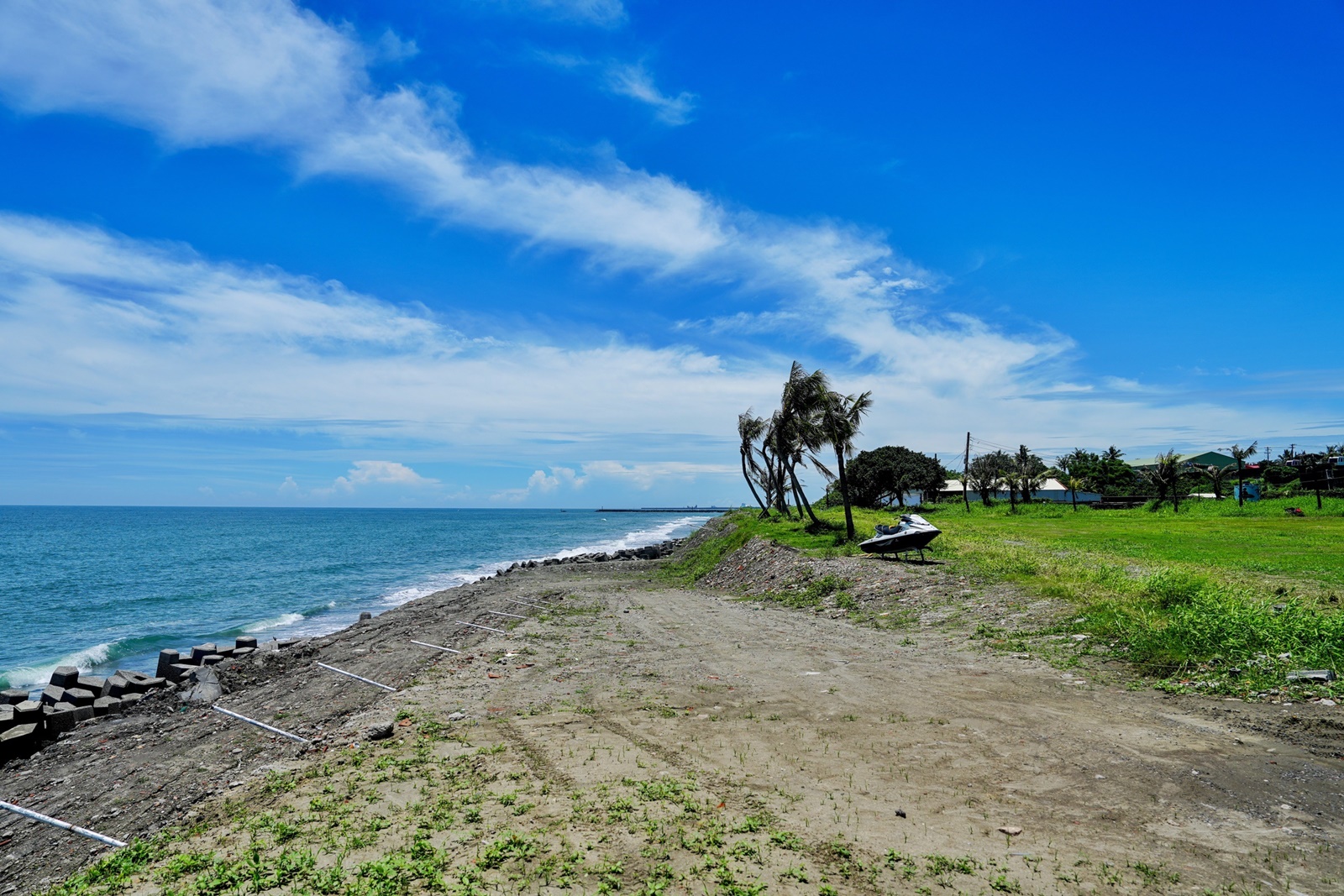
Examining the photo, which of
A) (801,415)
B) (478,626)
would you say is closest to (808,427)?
(801,415)

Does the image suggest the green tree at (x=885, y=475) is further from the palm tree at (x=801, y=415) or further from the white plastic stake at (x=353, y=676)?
the white plastic stake at (x=353, y=676)

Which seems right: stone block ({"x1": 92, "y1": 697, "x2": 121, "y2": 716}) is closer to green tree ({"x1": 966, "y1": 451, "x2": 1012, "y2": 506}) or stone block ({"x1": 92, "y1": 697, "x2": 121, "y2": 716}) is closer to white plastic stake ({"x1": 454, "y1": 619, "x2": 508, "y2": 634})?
white plastic stake ({"x1": 454, "y1": 619, "x2": 508, "y2": 634})

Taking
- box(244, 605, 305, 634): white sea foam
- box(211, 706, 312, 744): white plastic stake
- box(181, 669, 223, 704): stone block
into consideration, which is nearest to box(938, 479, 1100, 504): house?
box(244, 605, 305, 634): white sea foam

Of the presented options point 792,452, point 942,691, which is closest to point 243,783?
point 942,691

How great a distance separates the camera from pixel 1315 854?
5496 mm

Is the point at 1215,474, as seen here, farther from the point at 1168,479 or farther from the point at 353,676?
the point at 353,676

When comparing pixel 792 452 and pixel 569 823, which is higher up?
pixel 792 452

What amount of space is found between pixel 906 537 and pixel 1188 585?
8866 mm

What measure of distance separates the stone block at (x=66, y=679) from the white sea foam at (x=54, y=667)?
6.93 ft

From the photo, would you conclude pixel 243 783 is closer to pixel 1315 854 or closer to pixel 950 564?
pixel 1315 854

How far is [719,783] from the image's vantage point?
7.33 metres

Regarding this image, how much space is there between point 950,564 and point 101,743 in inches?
810

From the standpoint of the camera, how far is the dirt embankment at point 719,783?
5.61 m

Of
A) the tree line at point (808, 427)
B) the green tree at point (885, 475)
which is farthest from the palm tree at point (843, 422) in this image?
the green tree at point (885, 475)
